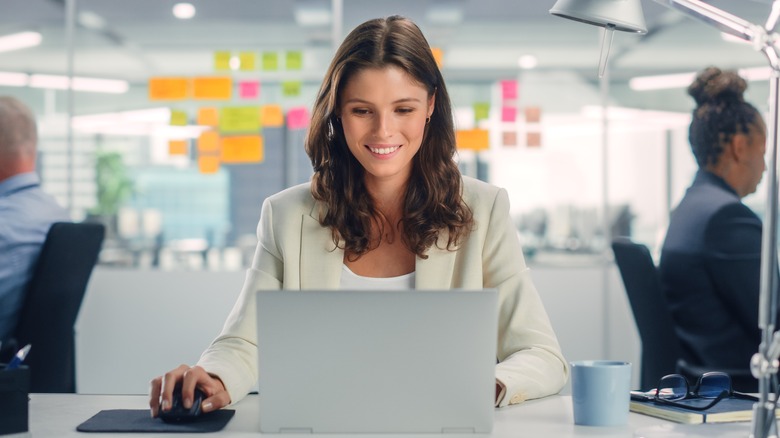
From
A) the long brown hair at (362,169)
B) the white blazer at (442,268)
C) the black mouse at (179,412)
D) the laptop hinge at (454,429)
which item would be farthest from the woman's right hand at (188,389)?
the long brown hair at (362,169)

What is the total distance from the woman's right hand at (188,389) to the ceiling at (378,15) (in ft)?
10.6

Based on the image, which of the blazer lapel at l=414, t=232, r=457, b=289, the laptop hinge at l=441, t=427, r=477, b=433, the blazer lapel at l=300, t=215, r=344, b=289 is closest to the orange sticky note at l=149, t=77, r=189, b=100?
the blazer lapel at l=300, t=215, r=344, b=289

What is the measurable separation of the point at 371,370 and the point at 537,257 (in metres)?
3.43

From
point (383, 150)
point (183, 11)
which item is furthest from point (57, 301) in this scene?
point (183, 11)

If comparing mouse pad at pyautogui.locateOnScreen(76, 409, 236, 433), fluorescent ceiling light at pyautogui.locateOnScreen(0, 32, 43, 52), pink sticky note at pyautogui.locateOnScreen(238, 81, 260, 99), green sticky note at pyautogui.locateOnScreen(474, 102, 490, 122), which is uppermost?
fluorescent ceiling light at pyautogui.locateOnScreen(0, 32, 43, 52)

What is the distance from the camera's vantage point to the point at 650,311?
262 centimetres

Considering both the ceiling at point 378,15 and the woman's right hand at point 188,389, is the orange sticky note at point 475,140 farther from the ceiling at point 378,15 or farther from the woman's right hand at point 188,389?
the woman's right hand at point 188,389

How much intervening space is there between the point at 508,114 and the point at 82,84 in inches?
84.7

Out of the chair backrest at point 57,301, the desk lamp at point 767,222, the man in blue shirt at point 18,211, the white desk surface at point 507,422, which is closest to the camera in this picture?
the desk lamp at point 767,222

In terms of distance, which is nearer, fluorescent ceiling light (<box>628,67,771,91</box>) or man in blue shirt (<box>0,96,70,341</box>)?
man in blue shirt (<box>0,96,70,341</box>)

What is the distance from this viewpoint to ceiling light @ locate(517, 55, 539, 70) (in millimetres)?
4617

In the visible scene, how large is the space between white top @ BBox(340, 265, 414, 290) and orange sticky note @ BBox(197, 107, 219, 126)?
2.77 m

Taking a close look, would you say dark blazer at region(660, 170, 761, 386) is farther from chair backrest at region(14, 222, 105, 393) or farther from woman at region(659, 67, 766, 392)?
chair backrest at region(14, 222, 105, 393)

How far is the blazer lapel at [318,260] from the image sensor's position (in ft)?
6.35
